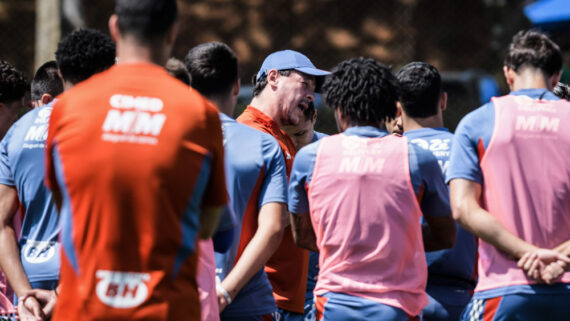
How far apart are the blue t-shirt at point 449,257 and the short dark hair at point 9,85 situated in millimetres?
2315

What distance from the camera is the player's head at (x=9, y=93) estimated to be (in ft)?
15.3

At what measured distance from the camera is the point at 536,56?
380 centimetres

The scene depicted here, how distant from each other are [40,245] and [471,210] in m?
2.01

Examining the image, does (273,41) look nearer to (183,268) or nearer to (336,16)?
(336,16)

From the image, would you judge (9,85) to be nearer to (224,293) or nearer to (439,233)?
(224,293)

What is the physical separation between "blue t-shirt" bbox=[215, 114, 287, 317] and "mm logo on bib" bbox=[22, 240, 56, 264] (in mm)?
788

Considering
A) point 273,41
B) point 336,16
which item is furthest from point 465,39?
point 273,41

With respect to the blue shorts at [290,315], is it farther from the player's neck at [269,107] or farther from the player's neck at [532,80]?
the player's neck at [532,80]

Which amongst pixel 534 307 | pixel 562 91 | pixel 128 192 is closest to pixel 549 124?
pixel 534 307

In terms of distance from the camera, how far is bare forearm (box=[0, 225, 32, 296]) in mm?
3697

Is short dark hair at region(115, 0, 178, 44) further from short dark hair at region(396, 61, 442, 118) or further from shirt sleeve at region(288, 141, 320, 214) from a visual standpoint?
short dark hair at region(396, 61, 442, 118)

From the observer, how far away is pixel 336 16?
59.6 ft

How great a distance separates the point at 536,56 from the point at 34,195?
2452mm

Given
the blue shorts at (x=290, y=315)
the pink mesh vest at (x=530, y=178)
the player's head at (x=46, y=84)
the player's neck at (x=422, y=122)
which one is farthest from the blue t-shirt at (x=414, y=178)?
the player's head at (x=46, y=84)
